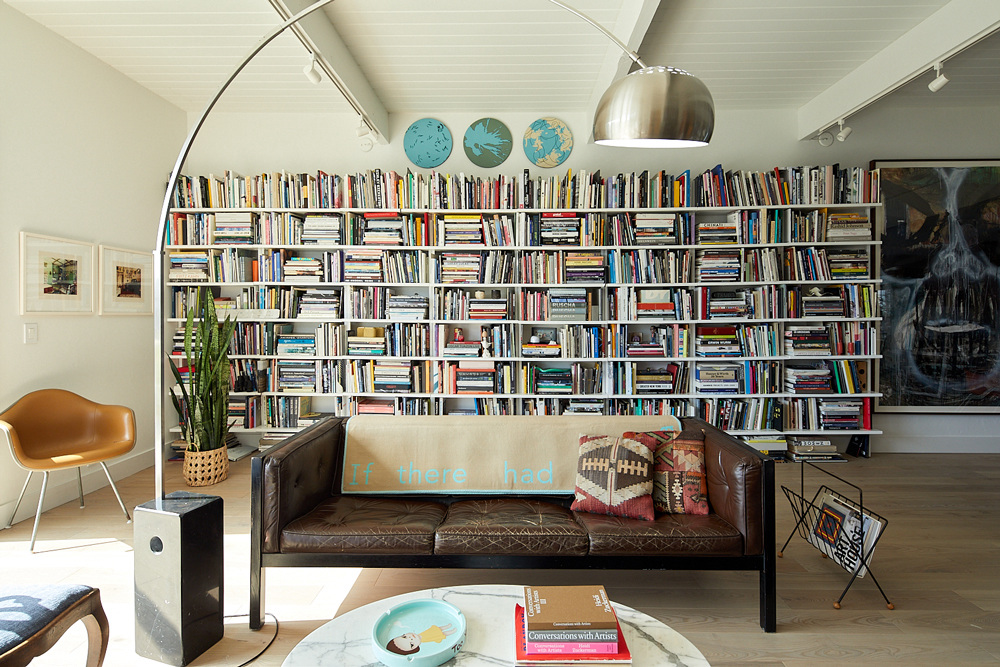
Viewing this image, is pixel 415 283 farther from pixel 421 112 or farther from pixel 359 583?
pixel 359 583

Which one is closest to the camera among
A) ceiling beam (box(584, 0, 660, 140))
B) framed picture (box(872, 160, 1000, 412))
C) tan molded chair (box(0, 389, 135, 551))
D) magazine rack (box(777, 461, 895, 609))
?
magazine rack (box(777, 461, 895, 609))

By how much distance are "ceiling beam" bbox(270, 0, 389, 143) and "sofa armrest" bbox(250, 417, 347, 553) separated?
2077 mm

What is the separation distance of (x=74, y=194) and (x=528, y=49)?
3.19 metres

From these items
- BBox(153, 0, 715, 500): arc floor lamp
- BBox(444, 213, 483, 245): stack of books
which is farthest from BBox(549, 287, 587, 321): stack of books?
BBox(153, 0, 715, 500): arc floor lamp

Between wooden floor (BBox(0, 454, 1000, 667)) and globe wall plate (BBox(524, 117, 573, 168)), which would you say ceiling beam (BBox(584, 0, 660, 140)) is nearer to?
globe wall plate (BBox(524, 117, 573, 168))

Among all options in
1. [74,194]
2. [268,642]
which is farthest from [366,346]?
[268,642]

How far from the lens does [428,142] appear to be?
5.08 m

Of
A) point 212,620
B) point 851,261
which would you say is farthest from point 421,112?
point 212,620

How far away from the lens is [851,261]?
4.80 m

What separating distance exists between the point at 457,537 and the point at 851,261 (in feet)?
13.8

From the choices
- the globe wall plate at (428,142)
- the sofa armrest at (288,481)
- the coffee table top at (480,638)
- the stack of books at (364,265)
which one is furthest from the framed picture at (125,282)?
the coffee table top at (480,638)

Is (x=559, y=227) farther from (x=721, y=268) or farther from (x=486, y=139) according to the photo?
(x=721, y=268)

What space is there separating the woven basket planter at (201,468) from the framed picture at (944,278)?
543 cm

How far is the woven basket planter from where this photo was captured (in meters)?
4.10
